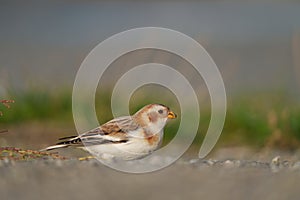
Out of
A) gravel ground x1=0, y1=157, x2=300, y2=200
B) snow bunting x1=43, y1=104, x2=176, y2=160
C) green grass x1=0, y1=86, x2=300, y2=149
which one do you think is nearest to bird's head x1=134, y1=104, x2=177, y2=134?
snow bunting x1=43, y1=104, x2=176, y2=160

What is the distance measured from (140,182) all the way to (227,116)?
150 inches

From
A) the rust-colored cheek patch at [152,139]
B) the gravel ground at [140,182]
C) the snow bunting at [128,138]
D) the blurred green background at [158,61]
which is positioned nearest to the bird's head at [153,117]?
the snow bunting at [128,138]

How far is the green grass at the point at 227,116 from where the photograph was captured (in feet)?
30.0

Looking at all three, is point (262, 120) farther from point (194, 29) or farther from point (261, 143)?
point (194, 29)

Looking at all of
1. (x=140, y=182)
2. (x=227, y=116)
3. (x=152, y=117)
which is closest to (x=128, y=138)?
(x=152, y=117)

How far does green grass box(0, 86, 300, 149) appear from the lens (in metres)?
9.14

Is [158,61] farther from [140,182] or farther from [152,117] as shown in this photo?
[140,182]

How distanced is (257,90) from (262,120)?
1937 mm

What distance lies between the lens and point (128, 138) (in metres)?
6.54

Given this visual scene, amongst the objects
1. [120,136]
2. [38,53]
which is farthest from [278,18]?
[120,136]

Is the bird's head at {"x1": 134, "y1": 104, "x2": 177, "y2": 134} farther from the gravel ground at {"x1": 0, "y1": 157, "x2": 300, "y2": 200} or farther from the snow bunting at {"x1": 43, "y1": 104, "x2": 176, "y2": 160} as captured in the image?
the gravel ground at {"x1": 0, "y1": 157, "x2": 300, "y2": 200}

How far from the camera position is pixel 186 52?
11016 mm

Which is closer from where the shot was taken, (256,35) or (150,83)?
(150,83)

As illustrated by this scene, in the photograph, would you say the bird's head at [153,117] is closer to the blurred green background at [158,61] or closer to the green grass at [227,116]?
the blurred green background at [158,61]
